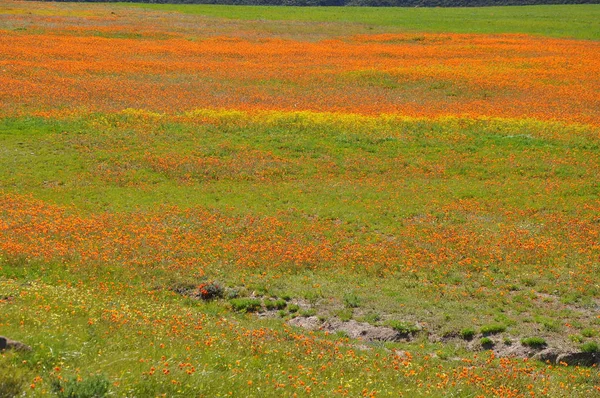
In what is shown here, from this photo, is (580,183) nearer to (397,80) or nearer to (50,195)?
(50,195)

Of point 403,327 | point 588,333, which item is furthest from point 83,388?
point 588,333

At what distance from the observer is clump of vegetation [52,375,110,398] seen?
8.52m

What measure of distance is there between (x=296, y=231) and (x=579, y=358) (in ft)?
37.5

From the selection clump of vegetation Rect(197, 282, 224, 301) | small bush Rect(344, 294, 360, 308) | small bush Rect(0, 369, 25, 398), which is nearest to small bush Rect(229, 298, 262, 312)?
clump of vegetation Rect(197, 282, 224, 301)

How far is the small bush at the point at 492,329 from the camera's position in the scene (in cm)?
1658

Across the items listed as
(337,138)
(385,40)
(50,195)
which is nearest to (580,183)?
(337,138)

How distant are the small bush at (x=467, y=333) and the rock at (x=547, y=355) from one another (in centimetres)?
169

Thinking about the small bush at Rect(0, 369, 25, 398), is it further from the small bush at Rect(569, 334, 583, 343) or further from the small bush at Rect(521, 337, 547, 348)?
the small bush at Rect(569, 334, 583, 343)

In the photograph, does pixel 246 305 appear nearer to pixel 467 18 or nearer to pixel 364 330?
pixel 364 330

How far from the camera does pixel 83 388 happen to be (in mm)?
8523

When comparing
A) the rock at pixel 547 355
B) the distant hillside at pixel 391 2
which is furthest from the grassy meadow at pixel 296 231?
the distant hillside at pixel 391 2

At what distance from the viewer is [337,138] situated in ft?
122

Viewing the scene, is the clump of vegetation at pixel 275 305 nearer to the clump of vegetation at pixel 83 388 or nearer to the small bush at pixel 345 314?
the small bush at pixel 345 314

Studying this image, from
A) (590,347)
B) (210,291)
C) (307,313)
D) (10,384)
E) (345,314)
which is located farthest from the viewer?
(210,291)
